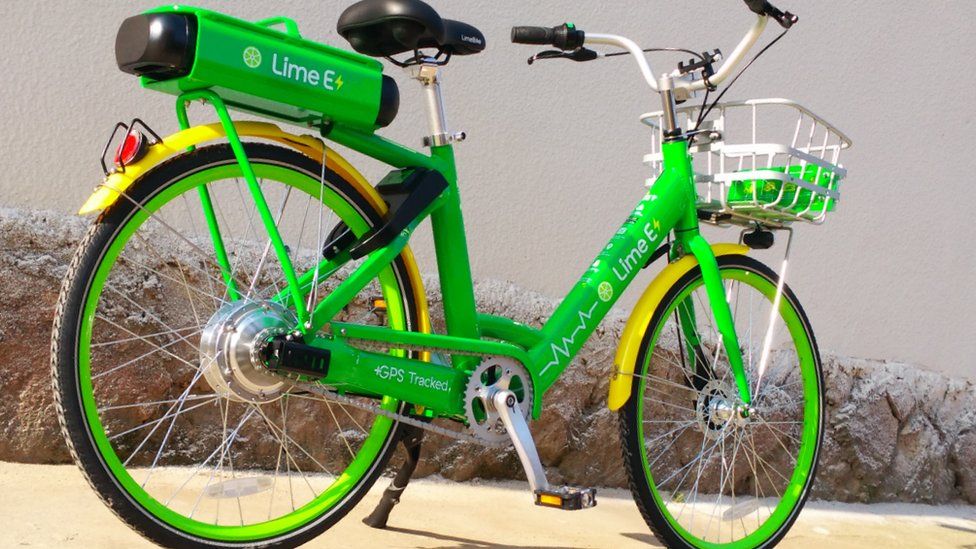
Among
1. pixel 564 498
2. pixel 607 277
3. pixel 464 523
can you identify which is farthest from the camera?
pixel 464 523

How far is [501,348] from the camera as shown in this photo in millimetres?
2117

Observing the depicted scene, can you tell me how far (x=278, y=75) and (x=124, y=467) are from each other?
0.72m

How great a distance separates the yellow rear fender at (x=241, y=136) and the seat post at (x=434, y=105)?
20 cm

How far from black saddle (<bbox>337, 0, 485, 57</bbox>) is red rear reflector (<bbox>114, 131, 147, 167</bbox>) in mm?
498

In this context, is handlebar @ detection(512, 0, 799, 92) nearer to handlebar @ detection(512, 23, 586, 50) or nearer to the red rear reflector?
handlebar @ detection(512, 23, 586, 50)

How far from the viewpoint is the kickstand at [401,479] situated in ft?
7.05

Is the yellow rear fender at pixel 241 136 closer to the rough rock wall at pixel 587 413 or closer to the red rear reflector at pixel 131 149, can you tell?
the red rear reflector at pixel 131 149

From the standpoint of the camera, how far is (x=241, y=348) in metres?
1.76

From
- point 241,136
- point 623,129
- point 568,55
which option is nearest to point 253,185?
point 241,136

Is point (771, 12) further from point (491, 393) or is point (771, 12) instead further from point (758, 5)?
point (491, 393)

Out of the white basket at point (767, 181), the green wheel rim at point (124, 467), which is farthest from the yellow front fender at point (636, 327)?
the green wheel rim at point (124, 467)

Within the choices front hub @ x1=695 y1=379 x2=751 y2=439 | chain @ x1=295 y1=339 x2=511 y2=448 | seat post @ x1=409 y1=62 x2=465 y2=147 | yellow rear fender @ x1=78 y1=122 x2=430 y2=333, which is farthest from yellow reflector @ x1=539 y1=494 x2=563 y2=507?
seat post @ x1=409 y1=62 x2=465 y2=147

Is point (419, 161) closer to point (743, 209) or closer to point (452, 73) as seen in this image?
point (743, 209)

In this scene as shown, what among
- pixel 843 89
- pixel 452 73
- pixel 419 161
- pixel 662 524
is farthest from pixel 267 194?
pixel 843 89
